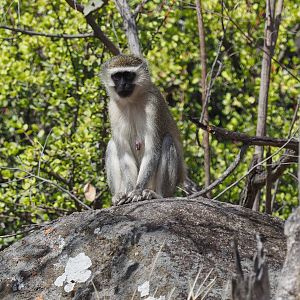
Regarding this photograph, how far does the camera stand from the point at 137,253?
4.29 meters

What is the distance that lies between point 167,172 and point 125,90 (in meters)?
0.80

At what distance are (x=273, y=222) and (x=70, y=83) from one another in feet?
12.2

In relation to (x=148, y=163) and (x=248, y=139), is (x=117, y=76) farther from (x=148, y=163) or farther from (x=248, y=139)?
(x=248, y=139)

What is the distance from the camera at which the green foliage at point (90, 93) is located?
25.2ft

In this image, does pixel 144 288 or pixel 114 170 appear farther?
pixel 114 170

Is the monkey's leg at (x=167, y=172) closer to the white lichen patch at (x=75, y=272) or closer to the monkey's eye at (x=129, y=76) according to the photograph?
the monkey's eye at (x=129, y=76)

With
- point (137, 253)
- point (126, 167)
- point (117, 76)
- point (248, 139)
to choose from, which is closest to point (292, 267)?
point (137, 253)

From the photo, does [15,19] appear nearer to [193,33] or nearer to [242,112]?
[193,33]

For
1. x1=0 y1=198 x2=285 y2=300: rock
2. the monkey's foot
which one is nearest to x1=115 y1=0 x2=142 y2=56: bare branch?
the monkey's foot

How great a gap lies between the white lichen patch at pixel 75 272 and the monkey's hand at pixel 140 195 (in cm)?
175

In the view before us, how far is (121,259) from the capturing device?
429 cm

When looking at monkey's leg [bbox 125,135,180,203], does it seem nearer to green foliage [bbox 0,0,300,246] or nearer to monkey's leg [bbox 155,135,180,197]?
monkey's leg [bbox 155,135,180,197]

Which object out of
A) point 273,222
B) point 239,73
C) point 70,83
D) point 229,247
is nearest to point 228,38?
point 239,73

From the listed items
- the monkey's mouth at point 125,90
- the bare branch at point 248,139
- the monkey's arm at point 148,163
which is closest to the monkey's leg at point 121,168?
the monkey's arm at point 148,163
